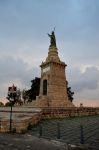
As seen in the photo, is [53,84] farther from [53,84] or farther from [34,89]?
[34,89]

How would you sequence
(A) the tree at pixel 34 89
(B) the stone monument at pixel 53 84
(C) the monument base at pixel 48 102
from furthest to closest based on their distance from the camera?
(A) the tree at pixel 34 89 → (B) the stone monument at pixel 53 84 → (C) the monument base at pixel 48 102

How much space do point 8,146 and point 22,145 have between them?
64 cm

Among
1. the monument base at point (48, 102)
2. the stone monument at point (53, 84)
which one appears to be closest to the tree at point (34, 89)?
the stone monument at point (53, 84)

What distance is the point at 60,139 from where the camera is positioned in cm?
1210

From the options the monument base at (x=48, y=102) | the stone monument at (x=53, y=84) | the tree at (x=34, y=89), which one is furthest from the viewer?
the tree at (x=34, y=89)

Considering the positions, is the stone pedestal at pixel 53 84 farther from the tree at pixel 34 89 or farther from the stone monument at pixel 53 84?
the tree at pixel 34 89

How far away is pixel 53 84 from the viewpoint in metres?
33.9

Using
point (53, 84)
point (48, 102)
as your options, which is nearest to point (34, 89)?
point (53, 84)

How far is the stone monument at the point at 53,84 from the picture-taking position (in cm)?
3309

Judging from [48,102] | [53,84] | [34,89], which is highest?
[34,89]

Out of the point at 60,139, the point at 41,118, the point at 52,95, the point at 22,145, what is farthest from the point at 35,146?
the point at 52,95

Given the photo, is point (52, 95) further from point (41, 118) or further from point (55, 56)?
point (41, 118)

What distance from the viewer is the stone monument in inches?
1303

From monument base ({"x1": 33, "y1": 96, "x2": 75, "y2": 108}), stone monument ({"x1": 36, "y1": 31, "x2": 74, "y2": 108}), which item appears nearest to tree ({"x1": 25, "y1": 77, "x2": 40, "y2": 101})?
stone monument ({"x1": 36, "y1": 31, "x2": 74, "y2": 108})
